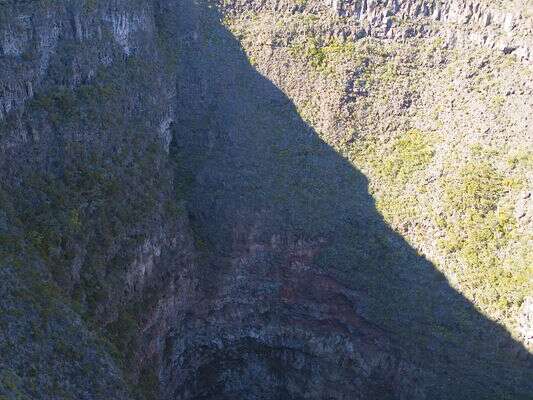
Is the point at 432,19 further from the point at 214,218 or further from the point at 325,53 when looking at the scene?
the point at 214,218

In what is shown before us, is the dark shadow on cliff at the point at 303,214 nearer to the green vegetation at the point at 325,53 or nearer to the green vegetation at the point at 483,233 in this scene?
the green vegetation at the point at 483,233

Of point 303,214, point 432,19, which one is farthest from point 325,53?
point 303,214

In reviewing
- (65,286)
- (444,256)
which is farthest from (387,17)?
(65,286)

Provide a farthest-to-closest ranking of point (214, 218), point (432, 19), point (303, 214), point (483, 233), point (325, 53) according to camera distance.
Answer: point (325, 53) < point (432, 19) < point (214, 218) < point (303, 214) < point (483, 233)

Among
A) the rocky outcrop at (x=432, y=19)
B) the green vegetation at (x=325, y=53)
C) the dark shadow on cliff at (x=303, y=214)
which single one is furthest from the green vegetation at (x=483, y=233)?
the green vegetation at (x=325, y=53)

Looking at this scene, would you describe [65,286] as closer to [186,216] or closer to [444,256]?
[186,216]
